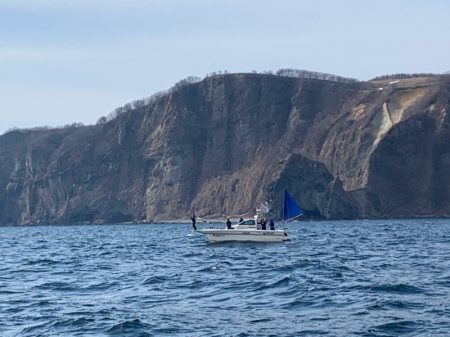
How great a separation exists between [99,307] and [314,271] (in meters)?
13.8

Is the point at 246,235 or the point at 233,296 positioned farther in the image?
the point at 246,235

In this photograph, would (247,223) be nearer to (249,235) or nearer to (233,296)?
(249,235)

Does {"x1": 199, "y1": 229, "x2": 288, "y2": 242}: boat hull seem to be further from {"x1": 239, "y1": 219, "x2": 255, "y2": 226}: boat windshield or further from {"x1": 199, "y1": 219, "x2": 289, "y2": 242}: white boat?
{"x1": 239, "y1": 219, "x2": 255, "y2": 226}: boat windshield

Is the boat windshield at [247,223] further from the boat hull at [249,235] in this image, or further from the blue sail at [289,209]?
the boat hull at [249,235]

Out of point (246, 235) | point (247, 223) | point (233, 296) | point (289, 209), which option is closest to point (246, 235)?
point (246, 235)

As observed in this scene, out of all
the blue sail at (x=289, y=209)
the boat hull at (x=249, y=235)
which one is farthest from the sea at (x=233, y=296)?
the blue sail at (x=289, y=209)

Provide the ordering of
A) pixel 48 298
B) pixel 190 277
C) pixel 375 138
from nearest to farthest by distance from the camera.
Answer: pixel 48 298 < pixel 190 277 < pixel 375 138

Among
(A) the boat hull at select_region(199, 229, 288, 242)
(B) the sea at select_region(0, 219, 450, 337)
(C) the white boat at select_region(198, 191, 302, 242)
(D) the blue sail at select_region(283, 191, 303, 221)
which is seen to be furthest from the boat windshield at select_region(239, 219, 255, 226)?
(B) the sea at select_region(0, 219, 450, 337)

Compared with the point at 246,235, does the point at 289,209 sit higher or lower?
higher

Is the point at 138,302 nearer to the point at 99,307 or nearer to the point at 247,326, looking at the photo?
the point at 99,307

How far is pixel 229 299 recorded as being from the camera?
1216 inches

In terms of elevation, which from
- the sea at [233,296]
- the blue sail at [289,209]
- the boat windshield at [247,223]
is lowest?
the sea at [233,296]

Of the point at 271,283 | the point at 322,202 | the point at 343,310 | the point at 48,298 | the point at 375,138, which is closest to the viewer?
the point at 343,310

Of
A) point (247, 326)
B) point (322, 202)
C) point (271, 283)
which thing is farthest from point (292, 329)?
point (322, 202)
